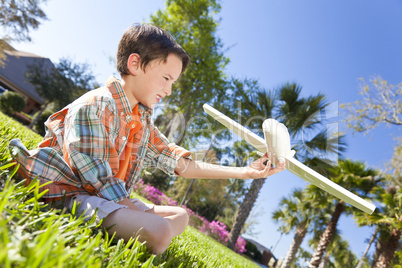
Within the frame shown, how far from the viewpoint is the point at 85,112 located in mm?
1411

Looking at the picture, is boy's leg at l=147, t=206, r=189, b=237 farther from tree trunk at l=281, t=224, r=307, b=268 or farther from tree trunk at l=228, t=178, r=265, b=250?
tree trunk at l=281, t=224, r=307, b=268

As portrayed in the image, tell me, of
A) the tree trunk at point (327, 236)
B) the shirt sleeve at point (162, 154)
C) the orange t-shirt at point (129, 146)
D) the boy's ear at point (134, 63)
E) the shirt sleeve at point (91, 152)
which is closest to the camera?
the shirt sleeve at point (91, 152)

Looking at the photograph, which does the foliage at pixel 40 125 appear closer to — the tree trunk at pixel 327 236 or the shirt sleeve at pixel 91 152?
the tree trunk at pixel 327 236

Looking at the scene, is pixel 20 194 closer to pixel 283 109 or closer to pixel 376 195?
pixel 283 109

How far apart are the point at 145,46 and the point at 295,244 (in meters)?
20.6

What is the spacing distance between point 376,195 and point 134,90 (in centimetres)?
1470

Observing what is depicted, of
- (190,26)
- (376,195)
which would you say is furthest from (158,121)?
(376,195)

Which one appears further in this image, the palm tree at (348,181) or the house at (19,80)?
A: the house at (19,80)

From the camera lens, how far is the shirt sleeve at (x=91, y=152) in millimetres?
1351

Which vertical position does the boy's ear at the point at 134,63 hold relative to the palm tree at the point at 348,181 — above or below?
below

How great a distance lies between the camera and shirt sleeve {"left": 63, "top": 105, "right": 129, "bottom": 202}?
135cm

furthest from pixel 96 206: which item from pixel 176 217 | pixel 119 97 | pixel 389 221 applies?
pixel 389 221

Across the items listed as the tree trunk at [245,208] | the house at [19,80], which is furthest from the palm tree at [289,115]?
the house at [19,80]

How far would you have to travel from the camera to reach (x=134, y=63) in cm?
187
